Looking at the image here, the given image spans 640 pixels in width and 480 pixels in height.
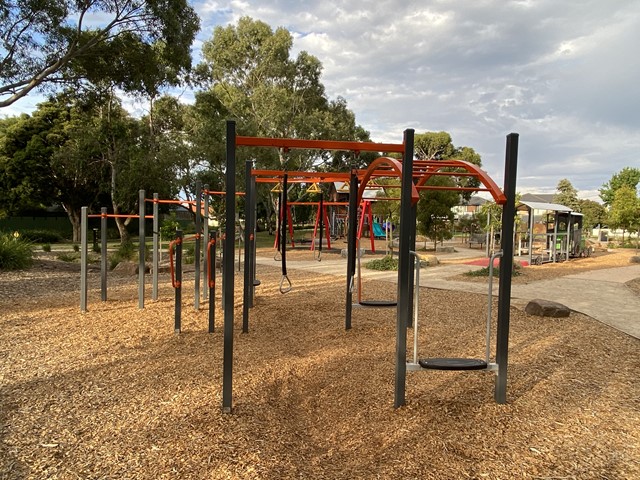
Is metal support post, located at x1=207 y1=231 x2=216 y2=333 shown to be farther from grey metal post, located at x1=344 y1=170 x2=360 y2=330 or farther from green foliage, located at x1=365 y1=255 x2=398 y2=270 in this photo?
green foliage, located at x1=365 y1=255 x2=398 y2=270

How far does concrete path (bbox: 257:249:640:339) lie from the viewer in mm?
6988

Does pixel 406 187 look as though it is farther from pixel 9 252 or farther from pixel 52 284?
pixel 9 252

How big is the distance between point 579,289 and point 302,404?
8411mm

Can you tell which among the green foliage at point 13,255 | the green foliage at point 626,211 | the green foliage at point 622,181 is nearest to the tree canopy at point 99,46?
the green foliage at point 13,255

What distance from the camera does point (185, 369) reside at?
409 centimetres

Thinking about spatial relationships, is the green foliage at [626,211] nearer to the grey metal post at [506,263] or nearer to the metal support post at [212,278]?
the grey metal post at [506,263]

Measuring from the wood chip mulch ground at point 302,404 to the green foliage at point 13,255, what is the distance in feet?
16.1

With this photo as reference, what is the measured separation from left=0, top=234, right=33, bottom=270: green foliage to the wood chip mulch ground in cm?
491

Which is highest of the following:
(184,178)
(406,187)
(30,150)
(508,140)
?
(30,150)

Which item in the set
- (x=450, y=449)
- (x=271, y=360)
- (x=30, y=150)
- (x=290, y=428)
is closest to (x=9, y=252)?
(x=271, y=360)

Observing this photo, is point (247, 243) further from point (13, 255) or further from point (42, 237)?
point (42, 237)

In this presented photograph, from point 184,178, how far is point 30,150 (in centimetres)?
952

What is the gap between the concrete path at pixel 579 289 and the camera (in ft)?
22.9

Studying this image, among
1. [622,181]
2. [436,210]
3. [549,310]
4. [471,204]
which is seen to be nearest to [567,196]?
[622,181]
